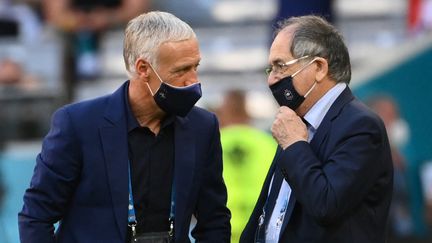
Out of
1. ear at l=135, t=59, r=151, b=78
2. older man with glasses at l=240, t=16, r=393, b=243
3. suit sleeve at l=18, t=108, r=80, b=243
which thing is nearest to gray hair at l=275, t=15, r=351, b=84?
older man with glasses at l=240, t=16, r=393, b=243

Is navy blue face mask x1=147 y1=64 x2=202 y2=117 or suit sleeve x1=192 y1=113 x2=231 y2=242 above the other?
navy blue face mask x1=147 y1=64 x2=202 y2=117

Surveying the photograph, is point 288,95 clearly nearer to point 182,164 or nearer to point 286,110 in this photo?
point 286,110

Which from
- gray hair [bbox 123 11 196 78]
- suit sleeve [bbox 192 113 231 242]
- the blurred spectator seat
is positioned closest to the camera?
gray hair [bbox 123 11 196 78]

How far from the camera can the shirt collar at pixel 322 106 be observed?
4016 millimetres

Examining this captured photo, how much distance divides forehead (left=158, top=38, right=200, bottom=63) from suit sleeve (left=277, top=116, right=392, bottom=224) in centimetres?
50

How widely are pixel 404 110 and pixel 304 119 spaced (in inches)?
212

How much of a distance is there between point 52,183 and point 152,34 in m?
0.65

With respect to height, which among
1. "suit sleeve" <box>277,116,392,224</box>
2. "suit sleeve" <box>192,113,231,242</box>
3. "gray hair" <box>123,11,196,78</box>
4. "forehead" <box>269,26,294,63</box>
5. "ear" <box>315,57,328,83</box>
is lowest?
"suit sleeve" <box>192,113,231,242</box>

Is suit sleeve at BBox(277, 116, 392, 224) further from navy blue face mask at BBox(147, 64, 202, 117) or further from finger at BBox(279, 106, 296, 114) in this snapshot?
navy blue face mask at BBox(147, 64, 202, 117)

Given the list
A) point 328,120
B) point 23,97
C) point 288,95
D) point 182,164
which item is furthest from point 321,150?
point 23,97

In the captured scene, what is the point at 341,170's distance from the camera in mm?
3812

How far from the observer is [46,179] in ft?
13.4

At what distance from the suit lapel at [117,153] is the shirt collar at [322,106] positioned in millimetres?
695

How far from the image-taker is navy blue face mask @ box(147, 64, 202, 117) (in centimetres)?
407
